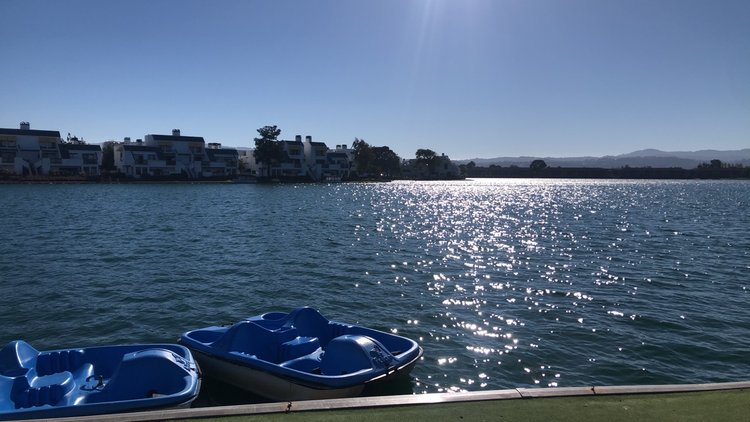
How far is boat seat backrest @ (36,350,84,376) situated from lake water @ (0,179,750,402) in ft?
12.0

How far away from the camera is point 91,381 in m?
8.79

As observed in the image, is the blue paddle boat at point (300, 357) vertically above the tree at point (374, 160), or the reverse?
the tree at point (374, 160)

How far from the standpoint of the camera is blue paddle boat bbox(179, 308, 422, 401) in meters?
8.66

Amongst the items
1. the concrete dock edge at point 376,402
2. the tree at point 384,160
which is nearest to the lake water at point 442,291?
the concrete dock edge at point 376,402

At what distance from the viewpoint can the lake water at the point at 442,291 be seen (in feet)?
40.0

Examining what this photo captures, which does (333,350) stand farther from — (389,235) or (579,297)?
(389,235)

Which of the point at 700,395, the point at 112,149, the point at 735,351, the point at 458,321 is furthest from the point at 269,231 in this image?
the point at 112,149

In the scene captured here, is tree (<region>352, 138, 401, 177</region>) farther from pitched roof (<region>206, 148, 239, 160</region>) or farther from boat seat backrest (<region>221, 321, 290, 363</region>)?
boat seat backrest (<region>221, 321, 290, 363</region>)

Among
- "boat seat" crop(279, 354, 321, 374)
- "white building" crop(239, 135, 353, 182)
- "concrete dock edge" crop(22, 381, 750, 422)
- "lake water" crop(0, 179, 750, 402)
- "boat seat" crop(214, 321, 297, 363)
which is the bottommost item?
"lake water" crop(0, 179, 750, 402)

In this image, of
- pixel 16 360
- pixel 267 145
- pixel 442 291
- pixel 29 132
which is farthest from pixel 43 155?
pixel 16 360

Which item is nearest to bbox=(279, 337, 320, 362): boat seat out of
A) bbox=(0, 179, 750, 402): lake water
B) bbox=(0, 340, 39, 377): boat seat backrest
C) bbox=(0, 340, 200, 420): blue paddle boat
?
bbox=(0, 340, 200, 420): blue paddle boat

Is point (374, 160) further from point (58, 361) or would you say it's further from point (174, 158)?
point (58, 361)

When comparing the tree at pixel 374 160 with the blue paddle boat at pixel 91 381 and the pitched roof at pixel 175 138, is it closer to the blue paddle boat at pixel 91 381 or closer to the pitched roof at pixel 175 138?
the pitched roof at pixel 175 138

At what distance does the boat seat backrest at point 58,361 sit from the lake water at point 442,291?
364 cm
